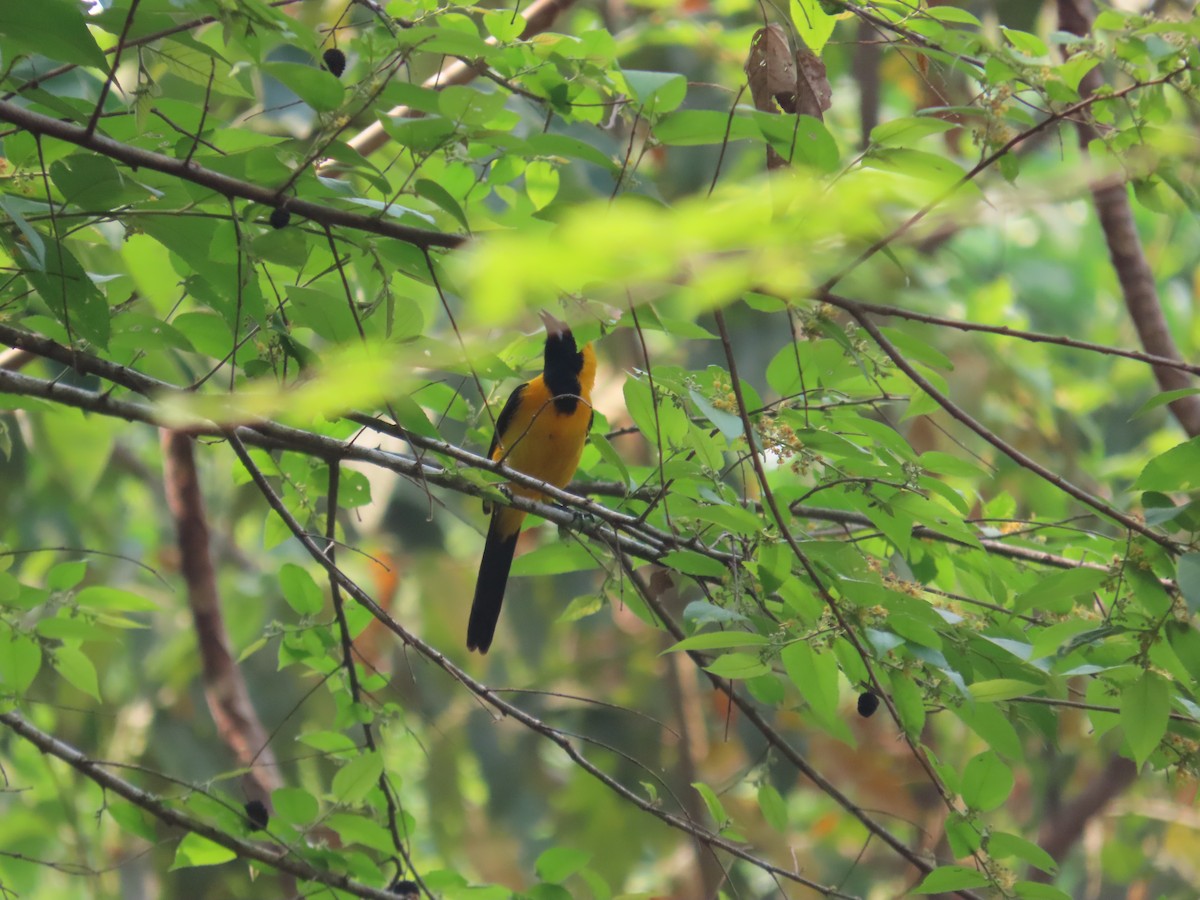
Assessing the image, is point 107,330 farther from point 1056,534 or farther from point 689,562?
point 1056,534

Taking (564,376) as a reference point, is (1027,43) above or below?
above

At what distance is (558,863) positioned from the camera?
90.9 inches

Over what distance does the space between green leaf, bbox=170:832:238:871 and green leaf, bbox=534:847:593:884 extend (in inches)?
23.2

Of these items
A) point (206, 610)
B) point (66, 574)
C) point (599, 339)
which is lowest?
point (206, 610)

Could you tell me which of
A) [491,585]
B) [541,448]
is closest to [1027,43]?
[541,448]

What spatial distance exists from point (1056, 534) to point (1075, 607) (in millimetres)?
512

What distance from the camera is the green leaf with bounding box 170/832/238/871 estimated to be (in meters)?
2.29

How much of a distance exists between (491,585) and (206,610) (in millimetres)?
1137

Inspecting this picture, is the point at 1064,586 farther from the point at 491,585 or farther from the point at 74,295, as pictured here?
the point at 491,585

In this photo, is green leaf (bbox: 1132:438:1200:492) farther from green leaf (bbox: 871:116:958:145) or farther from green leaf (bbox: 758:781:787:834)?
green leaf (bbox: 758:781:787:834)

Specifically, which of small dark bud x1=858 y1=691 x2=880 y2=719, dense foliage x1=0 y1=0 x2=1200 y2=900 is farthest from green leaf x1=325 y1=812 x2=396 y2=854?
small dark bud x1=858 y1=691 x2=880 y2=719

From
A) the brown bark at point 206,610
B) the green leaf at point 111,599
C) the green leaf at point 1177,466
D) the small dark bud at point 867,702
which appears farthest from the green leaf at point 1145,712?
the brown bark at point 206,610

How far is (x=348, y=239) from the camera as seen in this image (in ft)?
5.65

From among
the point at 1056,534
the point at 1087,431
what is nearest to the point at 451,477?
the point at 1056,534
